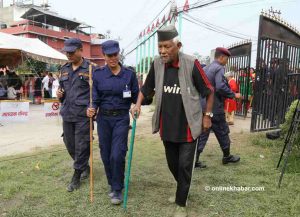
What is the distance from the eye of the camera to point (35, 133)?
29.7 ft

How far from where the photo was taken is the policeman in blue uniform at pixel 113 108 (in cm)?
403

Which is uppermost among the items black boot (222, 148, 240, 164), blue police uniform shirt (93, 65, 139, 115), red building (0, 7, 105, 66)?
red building (0, 7, 105, 66)

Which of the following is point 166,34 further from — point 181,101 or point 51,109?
point 51,109

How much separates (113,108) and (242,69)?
8301 millimetres

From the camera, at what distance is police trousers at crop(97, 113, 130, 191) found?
4031 mm

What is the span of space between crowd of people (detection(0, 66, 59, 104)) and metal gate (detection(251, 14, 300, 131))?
7.90 meters

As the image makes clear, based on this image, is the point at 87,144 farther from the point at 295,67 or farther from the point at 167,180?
the point at 295,67

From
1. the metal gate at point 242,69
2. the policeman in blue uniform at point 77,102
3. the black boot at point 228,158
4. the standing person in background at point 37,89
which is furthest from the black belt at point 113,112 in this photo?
the standing person in background at point 37,89

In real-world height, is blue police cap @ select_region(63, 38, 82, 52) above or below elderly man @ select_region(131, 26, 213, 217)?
above

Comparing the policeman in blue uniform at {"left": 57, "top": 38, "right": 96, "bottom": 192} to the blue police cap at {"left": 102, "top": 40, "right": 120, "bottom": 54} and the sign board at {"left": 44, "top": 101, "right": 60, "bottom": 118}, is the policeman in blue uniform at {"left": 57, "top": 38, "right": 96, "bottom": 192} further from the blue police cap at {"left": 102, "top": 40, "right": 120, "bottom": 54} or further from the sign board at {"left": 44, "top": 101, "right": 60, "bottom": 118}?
the sign board at {"left": 44, "top": 101, "right": 60, "bottom": 118}

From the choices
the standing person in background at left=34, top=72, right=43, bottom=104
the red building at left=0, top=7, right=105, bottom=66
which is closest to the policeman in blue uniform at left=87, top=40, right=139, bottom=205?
the standing person in background at left=34, top=72, right=43, bottom=104

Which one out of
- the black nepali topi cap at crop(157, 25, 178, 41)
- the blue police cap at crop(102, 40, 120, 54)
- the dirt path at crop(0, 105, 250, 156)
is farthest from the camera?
the dirt path at crop(0, 105, 250, 156)

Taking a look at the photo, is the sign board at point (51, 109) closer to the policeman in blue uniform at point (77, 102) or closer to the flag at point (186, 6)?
the policeman in blue uniform at point (77, 102)

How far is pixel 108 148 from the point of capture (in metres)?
4.16
